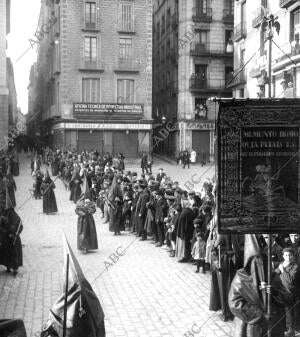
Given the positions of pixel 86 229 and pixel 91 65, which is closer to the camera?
pixel 86 229

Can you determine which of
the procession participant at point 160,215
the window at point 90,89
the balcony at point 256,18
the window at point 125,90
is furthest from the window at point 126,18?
the procession participant at point 160,215

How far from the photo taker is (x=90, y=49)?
4006 centimetres

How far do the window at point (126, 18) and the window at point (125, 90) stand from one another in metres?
3.86

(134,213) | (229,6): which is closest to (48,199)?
(134,213)

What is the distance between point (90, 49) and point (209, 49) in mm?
9458

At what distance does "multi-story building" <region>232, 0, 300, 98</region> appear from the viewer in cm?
2486

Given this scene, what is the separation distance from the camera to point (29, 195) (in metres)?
24.7

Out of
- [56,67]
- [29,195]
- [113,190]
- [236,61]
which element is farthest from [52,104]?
[113,190]

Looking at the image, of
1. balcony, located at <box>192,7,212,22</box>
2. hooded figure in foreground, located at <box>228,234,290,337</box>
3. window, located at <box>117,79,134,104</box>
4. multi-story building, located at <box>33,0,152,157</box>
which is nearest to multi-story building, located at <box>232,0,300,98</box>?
balcony, located at <box>192,7,212,22</box>

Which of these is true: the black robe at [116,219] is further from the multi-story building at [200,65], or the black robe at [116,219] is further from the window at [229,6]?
the window at [229,6]

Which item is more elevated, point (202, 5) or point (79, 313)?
point (202, 5)

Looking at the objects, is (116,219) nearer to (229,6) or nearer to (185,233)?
(185,233)

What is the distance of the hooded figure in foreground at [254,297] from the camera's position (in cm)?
633

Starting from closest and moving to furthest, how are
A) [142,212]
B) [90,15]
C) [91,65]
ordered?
[142,212] < [90,15] < [91,65]
